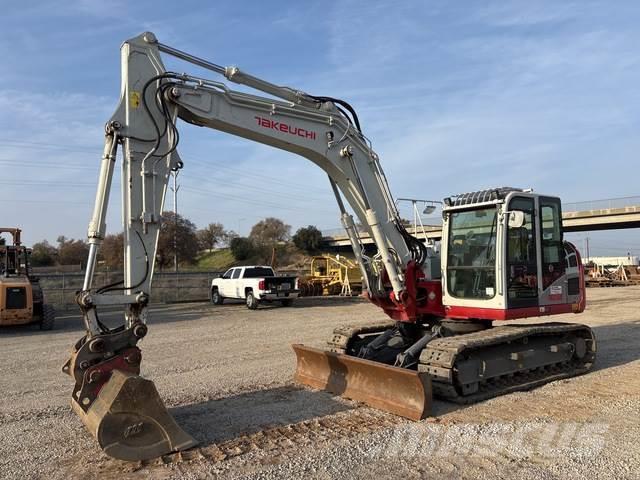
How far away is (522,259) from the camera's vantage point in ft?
27.1

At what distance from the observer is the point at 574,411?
6.89 meters

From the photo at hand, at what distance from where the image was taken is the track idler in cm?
524

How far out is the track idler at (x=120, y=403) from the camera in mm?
5238

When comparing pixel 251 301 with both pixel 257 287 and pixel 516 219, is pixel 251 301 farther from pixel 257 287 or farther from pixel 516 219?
pixel 516 219

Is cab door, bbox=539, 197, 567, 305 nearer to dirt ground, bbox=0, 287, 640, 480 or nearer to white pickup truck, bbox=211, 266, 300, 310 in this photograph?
dirt ground, bbox=0, 287, 640, 480

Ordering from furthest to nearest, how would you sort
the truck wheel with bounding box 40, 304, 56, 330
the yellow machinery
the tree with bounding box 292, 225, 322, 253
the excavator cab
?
the tree with bounding box 292, 225, 322, 253 → the yellow machinery → the truck wheel with bounding box 40, 304, 56, 330 → the excavator cab

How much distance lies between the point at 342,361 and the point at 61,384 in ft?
15.1

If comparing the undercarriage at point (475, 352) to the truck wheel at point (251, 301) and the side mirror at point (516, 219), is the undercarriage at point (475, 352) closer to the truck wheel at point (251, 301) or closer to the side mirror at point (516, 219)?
the side mirror at point (516, 219)

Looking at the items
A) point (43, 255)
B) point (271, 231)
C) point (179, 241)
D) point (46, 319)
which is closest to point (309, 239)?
point (271, 231)

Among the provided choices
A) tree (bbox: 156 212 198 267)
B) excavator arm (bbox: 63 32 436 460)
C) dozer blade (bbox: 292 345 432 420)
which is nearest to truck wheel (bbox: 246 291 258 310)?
dozer blade (bbox: 292 345 432 420)

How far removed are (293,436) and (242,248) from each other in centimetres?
5515

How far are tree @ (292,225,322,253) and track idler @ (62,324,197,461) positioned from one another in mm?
61632

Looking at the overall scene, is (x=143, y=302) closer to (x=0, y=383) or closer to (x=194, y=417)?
(x=194, y=417)

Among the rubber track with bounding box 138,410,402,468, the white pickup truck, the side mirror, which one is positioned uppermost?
the side mirror
